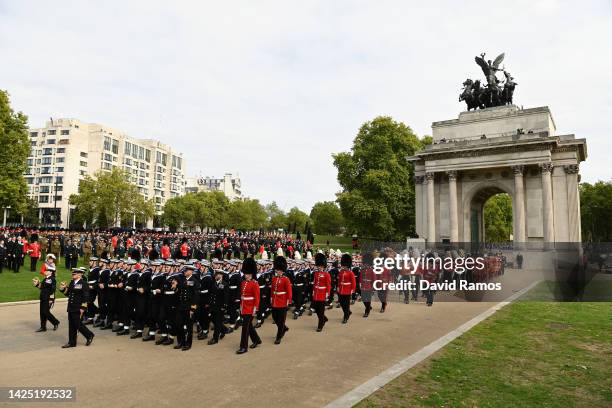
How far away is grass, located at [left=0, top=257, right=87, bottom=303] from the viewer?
17.2 m

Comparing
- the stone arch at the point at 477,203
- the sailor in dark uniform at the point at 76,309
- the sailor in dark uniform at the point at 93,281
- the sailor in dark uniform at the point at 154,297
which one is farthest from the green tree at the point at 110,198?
the sailor in dark uniform at the point at 76,309

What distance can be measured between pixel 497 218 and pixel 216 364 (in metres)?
83.5

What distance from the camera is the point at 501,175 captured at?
1649 inches

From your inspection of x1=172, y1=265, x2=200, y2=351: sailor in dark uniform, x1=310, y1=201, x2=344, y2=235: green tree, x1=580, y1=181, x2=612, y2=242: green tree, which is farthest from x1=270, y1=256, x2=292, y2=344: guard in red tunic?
x1=310, y1=201, x2=344, y2=235: green tree

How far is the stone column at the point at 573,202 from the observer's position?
38.3 metres

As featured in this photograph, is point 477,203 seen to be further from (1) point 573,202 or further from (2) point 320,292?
(2) point 320,292

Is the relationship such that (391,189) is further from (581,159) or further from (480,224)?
(581,159)

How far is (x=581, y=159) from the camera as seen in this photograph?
135 ft

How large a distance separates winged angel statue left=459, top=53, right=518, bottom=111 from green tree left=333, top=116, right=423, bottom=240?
11285 mm

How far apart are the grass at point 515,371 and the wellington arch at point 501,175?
1117 inches

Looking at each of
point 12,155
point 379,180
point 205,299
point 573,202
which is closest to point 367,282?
point 205,299

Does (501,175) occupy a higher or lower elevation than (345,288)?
higher

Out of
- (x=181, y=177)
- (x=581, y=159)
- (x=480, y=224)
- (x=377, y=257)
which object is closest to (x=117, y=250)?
(x=377, y=257)

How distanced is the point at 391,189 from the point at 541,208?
17.3 m
